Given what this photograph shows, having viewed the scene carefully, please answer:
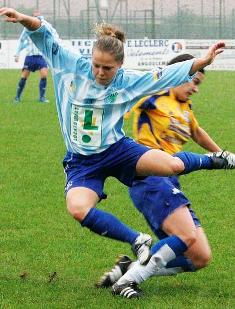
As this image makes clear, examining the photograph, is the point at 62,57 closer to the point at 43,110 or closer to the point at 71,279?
the point at 71,279

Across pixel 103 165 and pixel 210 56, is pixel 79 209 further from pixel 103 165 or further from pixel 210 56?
pixel 210 56

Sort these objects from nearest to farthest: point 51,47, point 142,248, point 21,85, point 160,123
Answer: point 142,248 < point 51,47 < point 160,123 < point 21,85

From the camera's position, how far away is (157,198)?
6.06 m

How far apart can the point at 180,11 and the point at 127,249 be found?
37.5m

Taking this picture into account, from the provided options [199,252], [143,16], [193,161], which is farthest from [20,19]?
[143,16]

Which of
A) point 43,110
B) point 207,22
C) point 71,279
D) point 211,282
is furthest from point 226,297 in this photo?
point 207,22

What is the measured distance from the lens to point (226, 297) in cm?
588

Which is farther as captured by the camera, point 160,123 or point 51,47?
point 160,123

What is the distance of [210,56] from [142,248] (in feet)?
4.40

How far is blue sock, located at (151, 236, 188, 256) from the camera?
5.85 meters

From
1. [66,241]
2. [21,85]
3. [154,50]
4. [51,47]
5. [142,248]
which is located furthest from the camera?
[154,50]

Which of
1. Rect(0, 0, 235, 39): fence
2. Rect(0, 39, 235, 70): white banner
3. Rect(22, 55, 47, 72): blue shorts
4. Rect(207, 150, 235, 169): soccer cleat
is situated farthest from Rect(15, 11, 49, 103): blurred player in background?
Rect(0, 0, 235, 39): fence

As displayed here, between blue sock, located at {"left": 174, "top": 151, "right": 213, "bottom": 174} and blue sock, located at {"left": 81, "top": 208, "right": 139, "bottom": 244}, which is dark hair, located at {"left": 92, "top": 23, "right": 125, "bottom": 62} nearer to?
blue sock, located at {"left": 174, "top": 151, "right": 213, "bottom": 174}

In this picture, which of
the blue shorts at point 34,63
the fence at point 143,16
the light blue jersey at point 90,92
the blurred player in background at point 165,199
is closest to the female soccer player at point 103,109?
the light blue jersey at point 90,92
